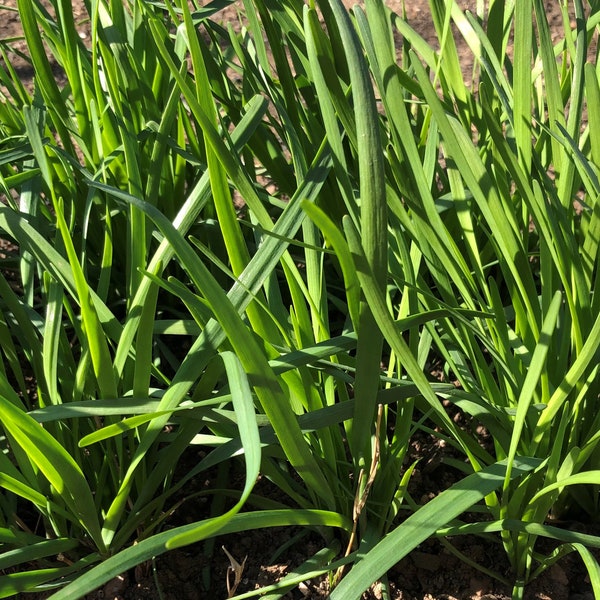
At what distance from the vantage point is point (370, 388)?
65cm

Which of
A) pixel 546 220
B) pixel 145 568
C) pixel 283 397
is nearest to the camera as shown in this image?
pixel 283 397

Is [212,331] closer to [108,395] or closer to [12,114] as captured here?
[108,395]

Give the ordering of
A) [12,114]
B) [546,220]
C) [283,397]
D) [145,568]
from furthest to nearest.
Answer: [12,114] → [145,568] → [546,220] → [283,397]

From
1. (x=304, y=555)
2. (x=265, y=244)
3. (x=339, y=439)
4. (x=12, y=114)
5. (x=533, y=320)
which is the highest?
(x=12, y=114)

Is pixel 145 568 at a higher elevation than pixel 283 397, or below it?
below

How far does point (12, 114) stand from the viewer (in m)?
1.14

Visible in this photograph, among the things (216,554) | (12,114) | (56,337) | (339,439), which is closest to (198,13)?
(12,114)

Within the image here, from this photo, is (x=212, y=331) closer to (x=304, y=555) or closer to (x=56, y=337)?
(x=56, y=337)

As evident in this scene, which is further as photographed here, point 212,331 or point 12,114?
point 12,114

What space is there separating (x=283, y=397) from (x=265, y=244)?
16 centimetres

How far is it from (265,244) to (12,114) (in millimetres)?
657

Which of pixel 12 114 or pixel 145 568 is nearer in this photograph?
pixel 145 568

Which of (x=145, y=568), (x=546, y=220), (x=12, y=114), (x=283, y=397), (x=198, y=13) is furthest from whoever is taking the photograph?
(x=12, y=114)

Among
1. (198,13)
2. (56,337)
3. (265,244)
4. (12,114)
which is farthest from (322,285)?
(12,114)
